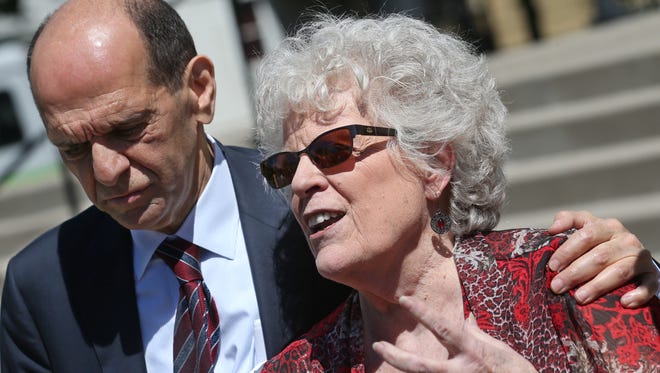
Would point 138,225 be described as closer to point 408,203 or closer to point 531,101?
point 408,203

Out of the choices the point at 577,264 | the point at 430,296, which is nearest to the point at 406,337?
the point at 430,296

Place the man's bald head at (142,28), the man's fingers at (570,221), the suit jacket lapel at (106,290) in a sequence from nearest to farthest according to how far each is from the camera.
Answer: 1. the man's fingers at (570,221)
2. the man's bald head at (142,28)
3. the suit jacket lapel at (106,290)

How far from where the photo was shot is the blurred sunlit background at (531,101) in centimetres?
597

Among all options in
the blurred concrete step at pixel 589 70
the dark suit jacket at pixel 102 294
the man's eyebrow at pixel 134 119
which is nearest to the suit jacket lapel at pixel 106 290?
the dark suit jacket at pixel 102 294


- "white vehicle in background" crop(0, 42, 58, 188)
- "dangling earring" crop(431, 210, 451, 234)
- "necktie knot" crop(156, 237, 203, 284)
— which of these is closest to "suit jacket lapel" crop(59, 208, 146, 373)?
"necktie knot" crop(156, 237, 203, 284)

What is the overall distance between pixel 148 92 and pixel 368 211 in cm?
72

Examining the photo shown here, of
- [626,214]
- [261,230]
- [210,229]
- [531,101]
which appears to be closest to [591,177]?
[626,214]

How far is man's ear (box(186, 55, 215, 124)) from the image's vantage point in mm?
2734

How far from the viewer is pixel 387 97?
2369mm

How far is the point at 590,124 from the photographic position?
20.3ft

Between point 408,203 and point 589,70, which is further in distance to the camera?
point 589,70

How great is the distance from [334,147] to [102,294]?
3.05 ft

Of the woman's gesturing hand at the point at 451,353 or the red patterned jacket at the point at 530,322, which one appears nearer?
the woman's gesturing hand at the point at 451,353

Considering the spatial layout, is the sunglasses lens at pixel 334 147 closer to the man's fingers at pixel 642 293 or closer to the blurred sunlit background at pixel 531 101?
the man's fingers at pixel 642 293
